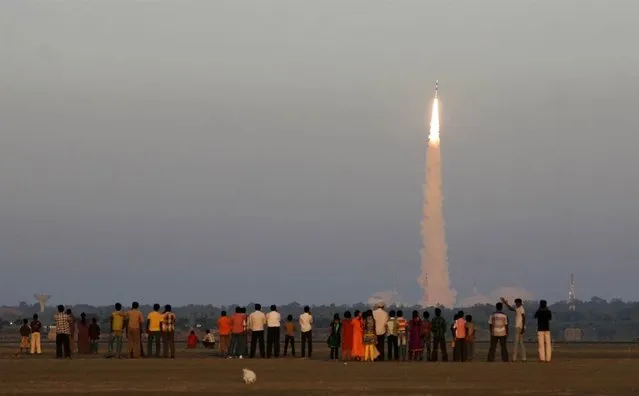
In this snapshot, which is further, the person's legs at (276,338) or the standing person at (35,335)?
the standing person at (35,335)

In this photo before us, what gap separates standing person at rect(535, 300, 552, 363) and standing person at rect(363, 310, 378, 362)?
4945 mm

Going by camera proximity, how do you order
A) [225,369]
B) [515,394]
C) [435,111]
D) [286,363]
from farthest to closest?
1. [435,111]
2. [286,363]
3. [225,369]
4. [515,394]

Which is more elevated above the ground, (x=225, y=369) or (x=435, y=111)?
(x=435, y=111)

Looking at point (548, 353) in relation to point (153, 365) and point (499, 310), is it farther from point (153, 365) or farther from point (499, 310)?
point (153, 365)

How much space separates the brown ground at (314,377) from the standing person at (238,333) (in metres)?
2.37

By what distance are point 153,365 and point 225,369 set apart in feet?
9.20

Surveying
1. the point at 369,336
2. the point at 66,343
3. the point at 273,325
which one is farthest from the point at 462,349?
the point at 66,343

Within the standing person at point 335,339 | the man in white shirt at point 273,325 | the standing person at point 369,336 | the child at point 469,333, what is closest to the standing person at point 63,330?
the man in white shirt at point 273,325

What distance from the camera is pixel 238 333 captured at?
4647cm

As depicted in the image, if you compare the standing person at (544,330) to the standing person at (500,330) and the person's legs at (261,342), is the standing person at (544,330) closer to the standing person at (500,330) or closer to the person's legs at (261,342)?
the standing person at (500,330)

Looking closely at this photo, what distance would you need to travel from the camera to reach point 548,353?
139 ft

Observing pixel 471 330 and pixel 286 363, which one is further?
pixel 471 330

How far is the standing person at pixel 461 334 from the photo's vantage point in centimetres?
4375

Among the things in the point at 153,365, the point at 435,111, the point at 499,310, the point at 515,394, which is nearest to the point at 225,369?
the point at 153,365
